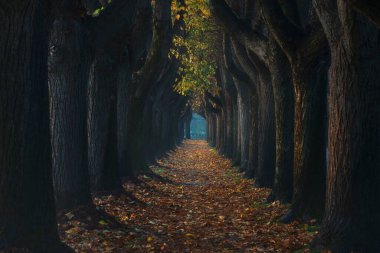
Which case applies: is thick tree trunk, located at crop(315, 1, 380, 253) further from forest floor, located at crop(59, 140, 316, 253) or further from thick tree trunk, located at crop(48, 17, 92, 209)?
thick tree trunk, located at crop(48, 17, 92, 209)

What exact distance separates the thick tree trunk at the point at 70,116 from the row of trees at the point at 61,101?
0.02 meters

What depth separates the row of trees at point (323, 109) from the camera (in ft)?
24.9

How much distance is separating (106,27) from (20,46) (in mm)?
4671

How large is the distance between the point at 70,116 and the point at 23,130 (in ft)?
11.9

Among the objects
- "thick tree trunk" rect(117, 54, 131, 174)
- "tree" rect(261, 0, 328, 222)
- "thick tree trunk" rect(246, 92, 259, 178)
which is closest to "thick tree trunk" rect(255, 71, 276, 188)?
"thick tree trunk" rect(246, 92, 259, 178)

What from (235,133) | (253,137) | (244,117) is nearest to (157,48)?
(253,137)

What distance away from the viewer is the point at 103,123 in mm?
13727

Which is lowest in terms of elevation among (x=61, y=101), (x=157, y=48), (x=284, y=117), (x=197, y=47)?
(x=284, y=117)

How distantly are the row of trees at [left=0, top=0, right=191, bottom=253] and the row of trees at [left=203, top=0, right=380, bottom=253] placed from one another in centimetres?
328

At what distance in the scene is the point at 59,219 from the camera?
998 cm

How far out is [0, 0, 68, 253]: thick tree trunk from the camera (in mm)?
6785

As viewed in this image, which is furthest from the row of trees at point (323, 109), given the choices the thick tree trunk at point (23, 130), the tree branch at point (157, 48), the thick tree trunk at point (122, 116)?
the thick tree trunk at point (23, 130)

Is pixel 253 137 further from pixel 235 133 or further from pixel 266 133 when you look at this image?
pixel 235 133

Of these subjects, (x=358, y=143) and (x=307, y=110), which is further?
(x=307, y=110)
